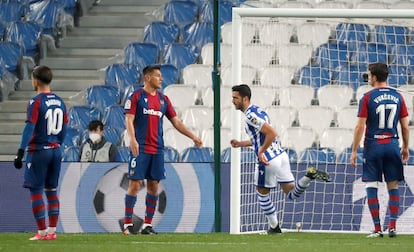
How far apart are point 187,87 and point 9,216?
3.53 metres

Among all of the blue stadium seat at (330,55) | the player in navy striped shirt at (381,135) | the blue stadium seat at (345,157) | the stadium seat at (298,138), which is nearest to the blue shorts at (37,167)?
the player in navy striped shirt at (381,135)

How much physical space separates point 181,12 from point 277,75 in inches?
165

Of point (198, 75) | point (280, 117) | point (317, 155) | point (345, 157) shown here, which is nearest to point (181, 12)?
point (198, 75)

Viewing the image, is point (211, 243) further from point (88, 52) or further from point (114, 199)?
point (88, 52)

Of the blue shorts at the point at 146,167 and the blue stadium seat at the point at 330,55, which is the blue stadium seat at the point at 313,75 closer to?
the blue stadium seat at the point at 330,55

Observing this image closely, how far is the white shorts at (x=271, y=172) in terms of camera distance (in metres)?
12.4

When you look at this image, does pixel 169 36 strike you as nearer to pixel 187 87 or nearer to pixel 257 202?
pixel 187 87

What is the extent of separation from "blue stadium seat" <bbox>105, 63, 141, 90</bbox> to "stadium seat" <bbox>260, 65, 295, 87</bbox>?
299 centimetres

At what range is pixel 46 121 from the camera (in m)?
10.9

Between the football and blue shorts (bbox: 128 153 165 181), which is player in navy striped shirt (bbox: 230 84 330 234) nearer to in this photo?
blue shorts (bbox: 128 153 165 181)

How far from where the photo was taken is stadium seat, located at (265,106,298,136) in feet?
47.1

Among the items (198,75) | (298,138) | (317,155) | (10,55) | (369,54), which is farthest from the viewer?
(10,55)

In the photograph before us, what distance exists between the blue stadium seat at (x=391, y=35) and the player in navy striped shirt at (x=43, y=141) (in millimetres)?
4902

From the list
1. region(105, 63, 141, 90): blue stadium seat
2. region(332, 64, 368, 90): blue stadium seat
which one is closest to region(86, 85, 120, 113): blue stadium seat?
region(105, 63, 141, 90): blue stadium seat
